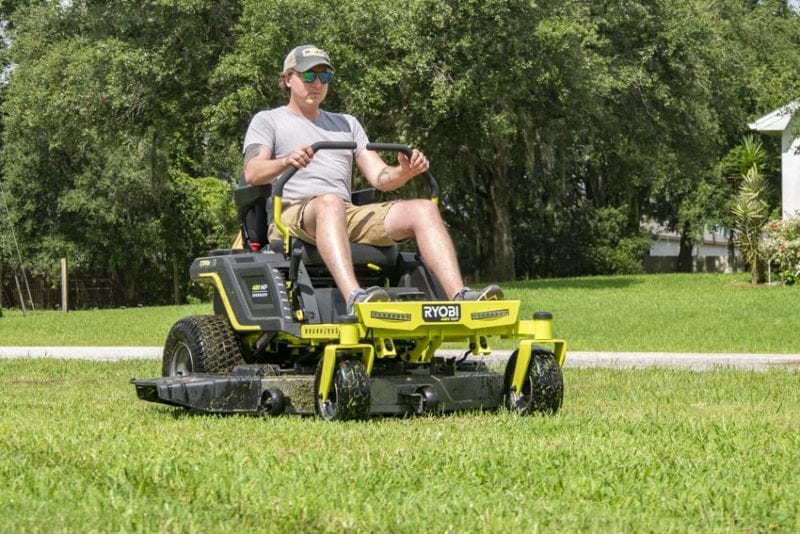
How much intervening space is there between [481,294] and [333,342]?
2.66 ft

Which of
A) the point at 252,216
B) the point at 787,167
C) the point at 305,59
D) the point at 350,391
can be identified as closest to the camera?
the point at 350,391

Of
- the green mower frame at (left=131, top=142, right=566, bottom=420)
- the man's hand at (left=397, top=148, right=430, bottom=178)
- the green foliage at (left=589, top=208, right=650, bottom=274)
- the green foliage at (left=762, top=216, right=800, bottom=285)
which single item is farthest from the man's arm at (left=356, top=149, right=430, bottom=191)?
the green foliage at (left=589, top=208, right=650, bottom=274)

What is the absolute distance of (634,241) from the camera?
49219 mm

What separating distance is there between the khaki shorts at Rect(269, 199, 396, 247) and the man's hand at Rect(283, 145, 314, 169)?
0.70ft

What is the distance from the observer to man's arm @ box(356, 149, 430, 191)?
7.85m

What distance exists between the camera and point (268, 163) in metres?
7.90

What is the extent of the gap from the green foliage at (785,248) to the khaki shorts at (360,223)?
22.1m

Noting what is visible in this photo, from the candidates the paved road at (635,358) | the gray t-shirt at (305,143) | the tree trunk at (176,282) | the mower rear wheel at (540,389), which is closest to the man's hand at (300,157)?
the gray t-shirt at (305,143)

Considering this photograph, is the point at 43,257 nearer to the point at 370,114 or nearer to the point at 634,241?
the point at 370,114

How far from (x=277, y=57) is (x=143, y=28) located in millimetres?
3430

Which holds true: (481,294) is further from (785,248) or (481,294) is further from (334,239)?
(785,248)

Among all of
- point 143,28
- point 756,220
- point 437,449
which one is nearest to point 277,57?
point 143,28

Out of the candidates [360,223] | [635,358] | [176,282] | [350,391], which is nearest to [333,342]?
[350,391]

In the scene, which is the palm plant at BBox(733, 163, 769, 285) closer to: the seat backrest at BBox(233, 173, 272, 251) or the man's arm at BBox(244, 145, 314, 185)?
the seat backrest at BBox(233, 173, 272, 251)
